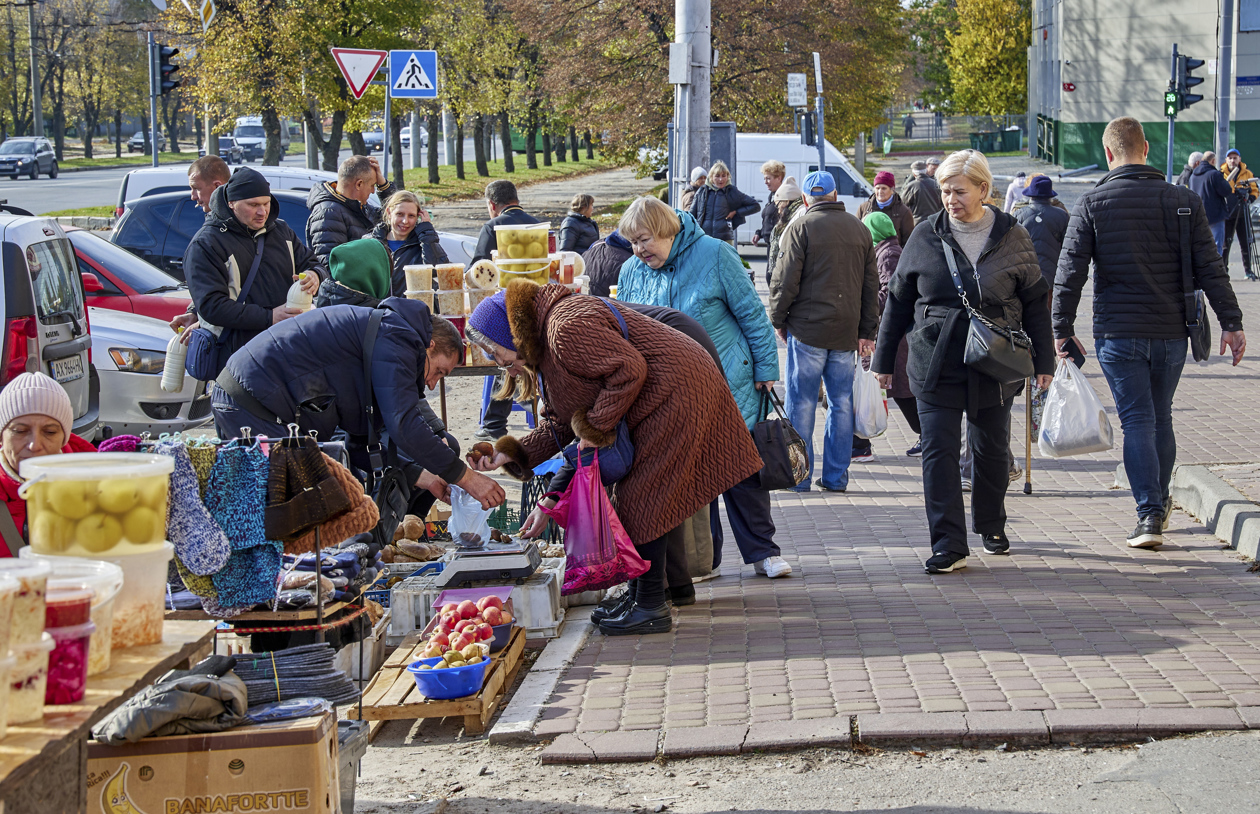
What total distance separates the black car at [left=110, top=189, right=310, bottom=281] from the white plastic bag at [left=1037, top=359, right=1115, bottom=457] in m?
10.2

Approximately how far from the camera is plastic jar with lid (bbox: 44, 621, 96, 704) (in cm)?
265

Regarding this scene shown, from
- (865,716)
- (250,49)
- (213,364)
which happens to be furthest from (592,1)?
(865,716)

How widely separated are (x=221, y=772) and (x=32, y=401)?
1432 millimetres

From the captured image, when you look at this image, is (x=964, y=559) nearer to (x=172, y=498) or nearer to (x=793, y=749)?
(x=793, y=749)

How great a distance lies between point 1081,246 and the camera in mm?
6711

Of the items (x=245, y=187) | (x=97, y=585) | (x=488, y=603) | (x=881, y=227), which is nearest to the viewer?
(x=97, y=585)

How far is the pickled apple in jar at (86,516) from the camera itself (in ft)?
9.93

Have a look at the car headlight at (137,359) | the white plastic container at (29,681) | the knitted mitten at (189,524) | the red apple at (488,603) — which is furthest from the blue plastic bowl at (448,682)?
the car headlight at (137,359)

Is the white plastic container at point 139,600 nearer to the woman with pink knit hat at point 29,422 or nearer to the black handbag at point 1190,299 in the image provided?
the woman with pink knit hat at point 29,422

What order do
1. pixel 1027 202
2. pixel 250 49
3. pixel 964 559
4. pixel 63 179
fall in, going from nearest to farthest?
pixel 964 559 < pixel 1027 202 < pixel 250 49 < pixel 63 179

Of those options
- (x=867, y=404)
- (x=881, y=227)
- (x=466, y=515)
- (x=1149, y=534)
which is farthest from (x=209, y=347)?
(x=881, y=227)

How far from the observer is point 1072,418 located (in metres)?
6.99

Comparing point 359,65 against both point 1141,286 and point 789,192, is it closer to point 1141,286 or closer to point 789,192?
point 789,192

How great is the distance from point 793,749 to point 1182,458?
18.6 feet
